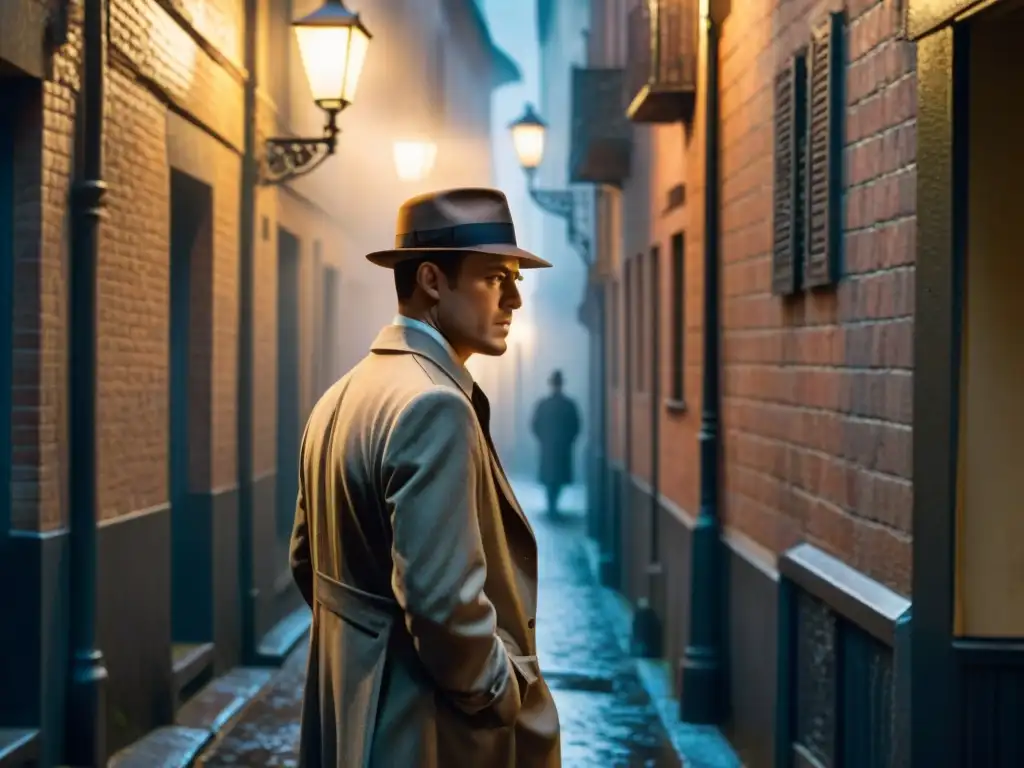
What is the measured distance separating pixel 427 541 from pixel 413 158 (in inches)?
455

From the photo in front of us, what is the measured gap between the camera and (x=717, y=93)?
8398mm

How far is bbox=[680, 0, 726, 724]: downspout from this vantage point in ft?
26.7

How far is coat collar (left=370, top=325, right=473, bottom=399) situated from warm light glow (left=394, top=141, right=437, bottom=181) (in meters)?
11.0

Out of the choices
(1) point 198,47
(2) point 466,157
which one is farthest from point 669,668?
(2) point 466,157

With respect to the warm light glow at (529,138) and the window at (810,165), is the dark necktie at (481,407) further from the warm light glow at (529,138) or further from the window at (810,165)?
the warm light glow at (529,138)

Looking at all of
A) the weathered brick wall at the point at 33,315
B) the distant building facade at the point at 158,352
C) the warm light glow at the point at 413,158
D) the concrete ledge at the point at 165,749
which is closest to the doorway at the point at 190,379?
the distant building facade at the point at 158,352

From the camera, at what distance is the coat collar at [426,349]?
3.17 metres

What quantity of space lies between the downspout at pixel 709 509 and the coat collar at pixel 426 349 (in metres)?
5.16

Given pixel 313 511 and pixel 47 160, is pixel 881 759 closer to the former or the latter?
pixel 313 511

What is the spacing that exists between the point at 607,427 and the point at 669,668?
758cm

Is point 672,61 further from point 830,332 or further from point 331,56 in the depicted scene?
point 830,332

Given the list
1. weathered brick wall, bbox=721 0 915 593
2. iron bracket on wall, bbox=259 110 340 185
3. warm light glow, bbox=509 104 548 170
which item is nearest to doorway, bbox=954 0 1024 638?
weathered brick wall, bbox=721 0 915 593

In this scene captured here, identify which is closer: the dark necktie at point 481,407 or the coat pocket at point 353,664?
the coat pocket at point 353,664

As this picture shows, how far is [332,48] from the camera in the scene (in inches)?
372
